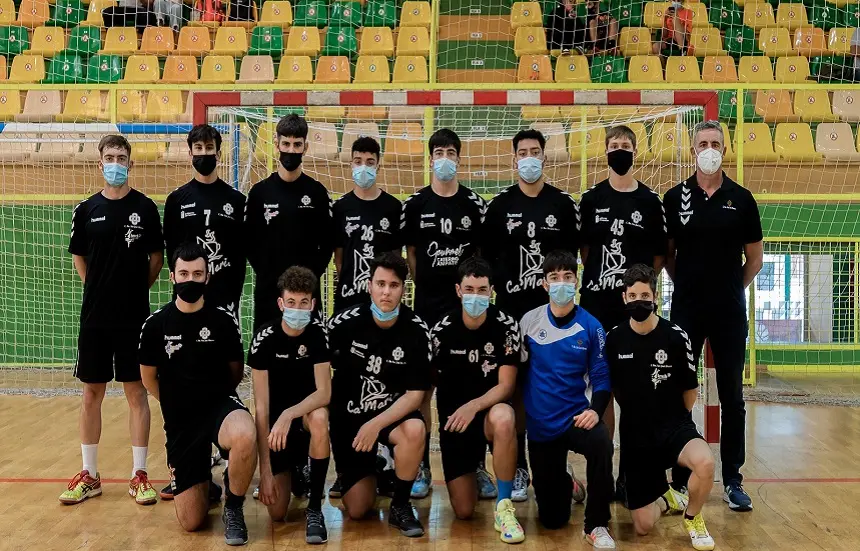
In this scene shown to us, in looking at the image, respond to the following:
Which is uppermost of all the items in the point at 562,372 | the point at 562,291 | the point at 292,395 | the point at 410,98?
the point at 410,98

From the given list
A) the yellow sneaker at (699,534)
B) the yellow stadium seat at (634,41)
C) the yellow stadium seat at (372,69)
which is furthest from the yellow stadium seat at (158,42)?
the yellow sneaker at (699,534)

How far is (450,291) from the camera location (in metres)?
5.23

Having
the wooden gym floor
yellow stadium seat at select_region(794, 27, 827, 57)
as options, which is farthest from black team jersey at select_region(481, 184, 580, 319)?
yellow stadium seat at select_region(794, 27, 827, 57)

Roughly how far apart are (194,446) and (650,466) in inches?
89.4

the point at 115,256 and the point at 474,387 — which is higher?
the point at 115,256

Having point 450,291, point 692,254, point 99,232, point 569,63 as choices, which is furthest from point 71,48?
point 692,254

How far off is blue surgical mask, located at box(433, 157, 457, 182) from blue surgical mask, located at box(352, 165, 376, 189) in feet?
1.17

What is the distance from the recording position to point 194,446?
182 inches

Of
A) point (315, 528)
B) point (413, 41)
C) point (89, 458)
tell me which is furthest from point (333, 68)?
point (315, 528)

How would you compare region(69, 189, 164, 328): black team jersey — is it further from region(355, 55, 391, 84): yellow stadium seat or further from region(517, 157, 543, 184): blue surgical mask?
region(355, 55, 391, 84): yellow stadium seat

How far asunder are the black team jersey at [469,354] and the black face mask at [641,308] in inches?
24.1

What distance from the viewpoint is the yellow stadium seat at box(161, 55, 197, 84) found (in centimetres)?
1034

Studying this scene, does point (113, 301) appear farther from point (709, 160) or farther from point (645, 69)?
point (645, 69)

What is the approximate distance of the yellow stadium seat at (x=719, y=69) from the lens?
406 inches
